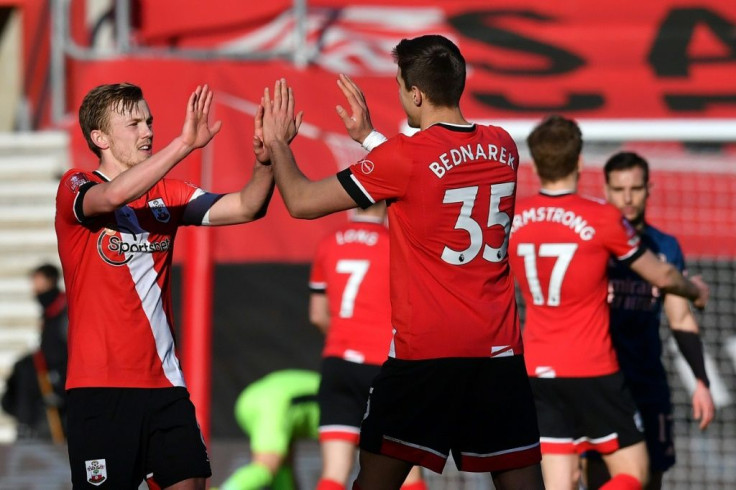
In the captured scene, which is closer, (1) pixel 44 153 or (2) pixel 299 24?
(2) pixel 299 24

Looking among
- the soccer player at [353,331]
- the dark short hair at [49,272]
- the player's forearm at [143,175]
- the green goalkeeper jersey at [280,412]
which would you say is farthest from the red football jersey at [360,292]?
the dark short hair at [49,272]

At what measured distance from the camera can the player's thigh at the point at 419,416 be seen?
4.86m

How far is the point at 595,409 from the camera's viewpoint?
6273 millimetres

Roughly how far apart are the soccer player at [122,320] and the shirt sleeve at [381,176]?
0.38 meters

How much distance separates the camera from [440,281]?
4848 millimetres

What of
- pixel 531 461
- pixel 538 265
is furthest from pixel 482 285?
pixel 538 265

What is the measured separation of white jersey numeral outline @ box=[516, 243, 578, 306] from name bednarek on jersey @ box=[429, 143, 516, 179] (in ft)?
4.17

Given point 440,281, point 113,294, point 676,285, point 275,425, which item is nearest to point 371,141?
point 440,281

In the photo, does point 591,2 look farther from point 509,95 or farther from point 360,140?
point 360,140

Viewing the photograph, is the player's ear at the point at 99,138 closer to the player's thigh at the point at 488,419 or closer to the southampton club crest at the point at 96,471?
the southampton club crest at the point at 96,471

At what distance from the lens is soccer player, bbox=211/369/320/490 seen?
7785 mm

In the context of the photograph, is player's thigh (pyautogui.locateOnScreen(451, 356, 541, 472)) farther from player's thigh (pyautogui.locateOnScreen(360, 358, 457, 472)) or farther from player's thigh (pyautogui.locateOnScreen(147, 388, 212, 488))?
player's thigh (pyautogui.locateOnScreen(147, 388, 212, 488))

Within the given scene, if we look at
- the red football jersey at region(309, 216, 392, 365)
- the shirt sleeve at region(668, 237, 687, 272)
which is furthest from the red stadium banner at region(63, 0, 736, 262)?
the shirt sleeve at region(668, 237, 687, 272)

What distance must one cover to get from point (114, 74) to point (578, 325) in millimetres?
6893
